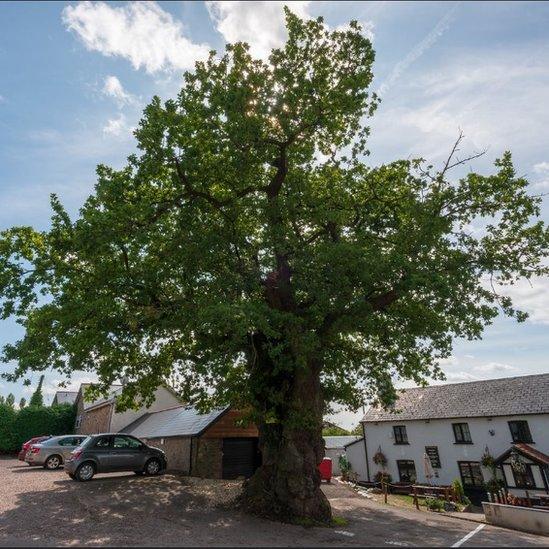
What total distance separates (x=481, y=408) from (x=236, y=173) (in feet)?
98.7

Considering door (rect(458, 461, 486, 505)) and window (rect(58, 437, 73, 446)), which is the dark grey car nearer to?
window (rect(58, 437, 73, 446))

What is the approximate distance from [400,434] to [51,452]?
29712mm

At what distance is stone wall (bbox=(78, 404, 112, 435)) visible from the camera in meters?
35.3

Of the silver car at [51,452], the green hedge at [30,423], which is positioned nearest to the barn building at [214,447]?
the silver car at [51,452]

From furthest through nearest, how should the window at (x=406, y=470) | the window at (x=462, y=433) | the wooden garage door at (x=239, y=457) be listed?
1. the window at (x=406, y=470)
2. the window at (x=462, y=433)
3. the wooden garage door at (x=239, y=457)

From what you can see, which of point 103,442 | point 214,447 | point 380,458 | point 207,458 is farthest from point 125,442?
point 380,458

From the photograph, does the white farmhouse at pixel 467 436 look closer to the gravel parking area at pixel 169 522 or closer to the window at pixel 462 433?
the window at pixel 462 433

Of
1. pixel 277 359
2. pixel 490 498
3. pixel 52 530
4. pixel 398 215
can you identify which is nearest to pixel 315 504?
pixel 277 359

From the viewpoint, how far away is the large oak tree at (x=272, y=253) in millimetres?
12914

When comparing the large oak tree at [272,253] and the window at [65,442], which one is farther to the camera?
the window at [65,442]

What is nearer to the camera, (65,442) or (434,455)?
(65,442)

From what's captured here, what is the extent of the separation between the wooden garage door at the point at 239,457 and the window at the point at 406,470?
761 inches

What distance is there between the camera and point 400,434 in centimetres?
3759

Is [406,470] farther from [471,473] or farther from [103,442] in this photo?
[103,442]
